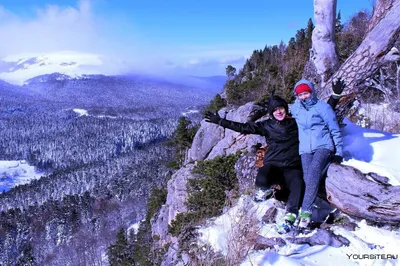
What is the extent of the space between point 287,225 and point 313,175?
2.12 feet

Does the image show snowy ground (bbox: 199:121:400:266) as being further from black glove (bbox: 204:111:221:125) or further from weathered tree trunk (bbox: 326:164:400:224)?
black glove (bbox: 204:111:221:125)

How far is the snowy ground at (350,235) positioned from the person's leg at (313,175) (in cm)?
38

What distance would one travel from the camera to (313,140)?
3896mm

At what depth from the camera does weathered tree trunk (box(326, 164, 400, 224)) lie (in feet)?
11.3

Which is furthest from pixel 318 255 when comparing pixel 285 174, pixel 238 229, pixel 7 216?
pixel 7 216

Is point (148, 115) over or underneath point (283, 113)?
underneath

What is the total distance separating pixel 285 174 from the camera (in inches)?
165

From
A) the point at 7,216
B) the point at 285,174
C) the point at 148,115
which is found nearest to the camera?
the point at 285,174

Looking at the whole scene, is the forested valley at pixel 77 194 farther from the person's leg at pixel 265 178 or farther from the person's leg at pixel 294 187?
the person's leg at pixel 294 187

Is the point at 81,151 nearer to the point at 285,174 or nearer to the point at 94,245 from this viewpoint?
the point at 94,245

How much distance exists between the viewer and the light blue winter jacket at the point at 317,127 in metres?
3.88

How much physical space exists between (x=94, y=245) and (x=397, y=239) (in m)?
49.0

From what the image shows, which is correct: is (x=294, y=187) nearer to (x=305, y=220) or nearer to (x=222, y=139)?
(x=305, y=220)

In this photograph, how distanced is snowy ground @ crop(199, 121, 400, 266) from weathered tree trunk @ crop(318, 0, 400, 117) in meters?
0.79
